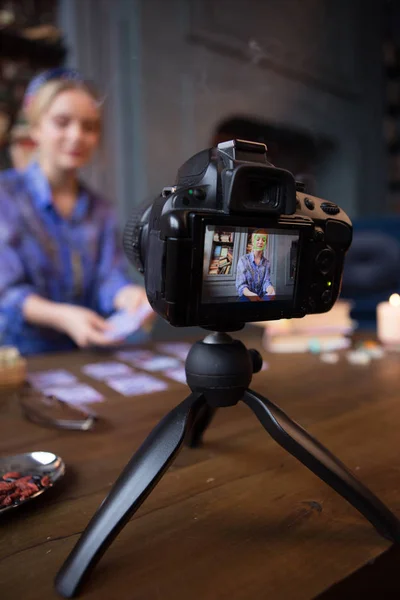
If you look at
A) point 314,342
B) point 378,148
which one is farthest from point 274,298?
point 378,148

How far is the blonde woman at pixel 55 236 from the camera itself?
162 centimetres

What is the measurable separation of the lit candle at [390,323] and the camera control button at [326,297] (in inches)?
30.2

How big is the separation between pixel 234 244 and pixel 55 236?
140cm

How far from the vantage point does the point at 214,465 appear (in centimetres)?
58

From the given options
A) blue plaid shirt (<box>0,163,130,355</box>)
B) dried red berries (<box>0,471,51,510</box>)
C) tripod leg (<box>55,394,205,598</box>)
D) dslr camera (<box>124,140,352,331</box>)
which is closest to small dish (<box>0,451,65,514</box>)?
dried red berries (<box>0,471,51,510</box>)

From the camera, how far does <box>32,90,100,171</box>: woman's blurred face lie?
1.64 meters

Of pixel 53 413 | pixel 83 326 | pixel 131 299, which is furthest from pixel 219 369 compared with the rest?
pixel 131 299

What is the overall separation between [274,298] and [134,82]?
5.94 ft

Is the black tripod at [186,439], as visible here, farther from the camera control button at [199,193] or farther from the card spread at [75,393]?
the card spread at [75,393]

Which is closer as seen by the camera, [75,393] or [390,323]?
[75,393]

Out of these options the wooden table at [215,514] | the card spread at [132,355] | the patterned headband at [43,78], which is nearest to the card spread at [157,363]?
the card spread at [132,355]

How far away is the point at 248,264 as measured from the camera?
17.7 inches

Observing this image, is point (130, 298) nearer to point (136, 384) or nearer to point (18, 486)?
point (136, 384)

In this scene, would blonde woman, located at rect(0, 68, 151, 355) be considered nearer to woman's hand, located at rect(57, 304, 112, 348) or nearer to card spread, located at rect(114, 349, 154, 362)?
woman's hand, located at rect(57, 304, 112, 348)
